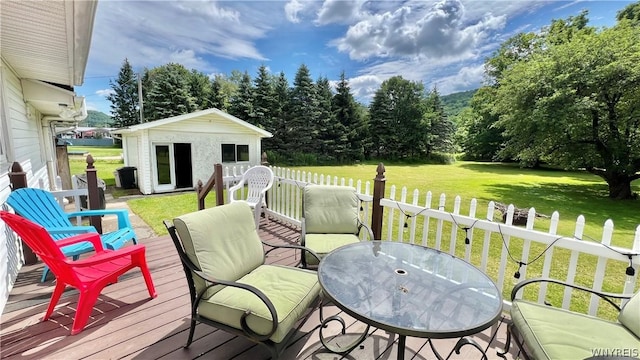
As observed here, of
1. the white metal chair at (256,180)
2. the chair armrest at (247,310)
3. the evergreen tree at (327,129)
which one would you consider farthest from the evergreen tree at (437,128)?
the chair armrest at (247,310)

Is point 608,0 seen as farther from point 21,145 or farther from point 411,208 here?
point 21,145

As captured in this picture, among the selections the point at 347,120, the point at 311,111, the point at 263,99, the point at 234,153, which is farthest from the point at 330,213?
the point at 347,120

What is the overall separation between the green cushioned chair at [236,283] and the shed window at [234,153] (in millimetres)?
9632

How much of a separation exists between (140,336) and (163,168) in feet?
30.4

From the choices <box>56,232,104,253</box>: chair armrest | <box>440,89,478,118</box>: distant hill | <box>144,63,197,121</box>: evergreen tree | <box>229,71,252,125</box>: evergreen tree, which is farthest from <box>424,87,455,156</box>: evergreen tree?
<box>440,89,478,118</box>: distant hill

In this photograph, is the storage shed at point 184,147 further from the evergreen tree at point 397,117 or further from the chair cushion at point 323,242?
the evergreen tree at point 397,117

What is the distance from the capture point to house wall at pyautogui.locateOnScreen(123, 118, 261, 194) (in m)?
9.41

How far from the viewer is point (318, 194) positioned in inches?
133

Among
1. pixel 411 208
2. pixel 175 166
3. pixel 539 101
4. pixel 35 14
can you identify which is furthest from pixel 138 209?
pixel 539 101

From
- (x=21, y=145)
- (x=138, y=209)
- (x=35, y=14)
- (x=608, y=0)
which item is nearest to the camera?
(x=35, y=14)

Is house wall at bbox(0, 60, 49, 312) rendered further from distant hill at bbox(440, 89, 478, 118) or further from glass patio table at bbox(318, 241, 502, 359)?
distant hill at bbox(440, 89, 478, 118)

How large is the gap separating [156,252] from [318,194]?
2312 mm

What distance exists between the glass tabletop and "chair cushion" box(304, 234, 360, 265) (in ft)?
1.56

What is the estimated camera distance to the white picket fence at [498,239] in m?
2.04
